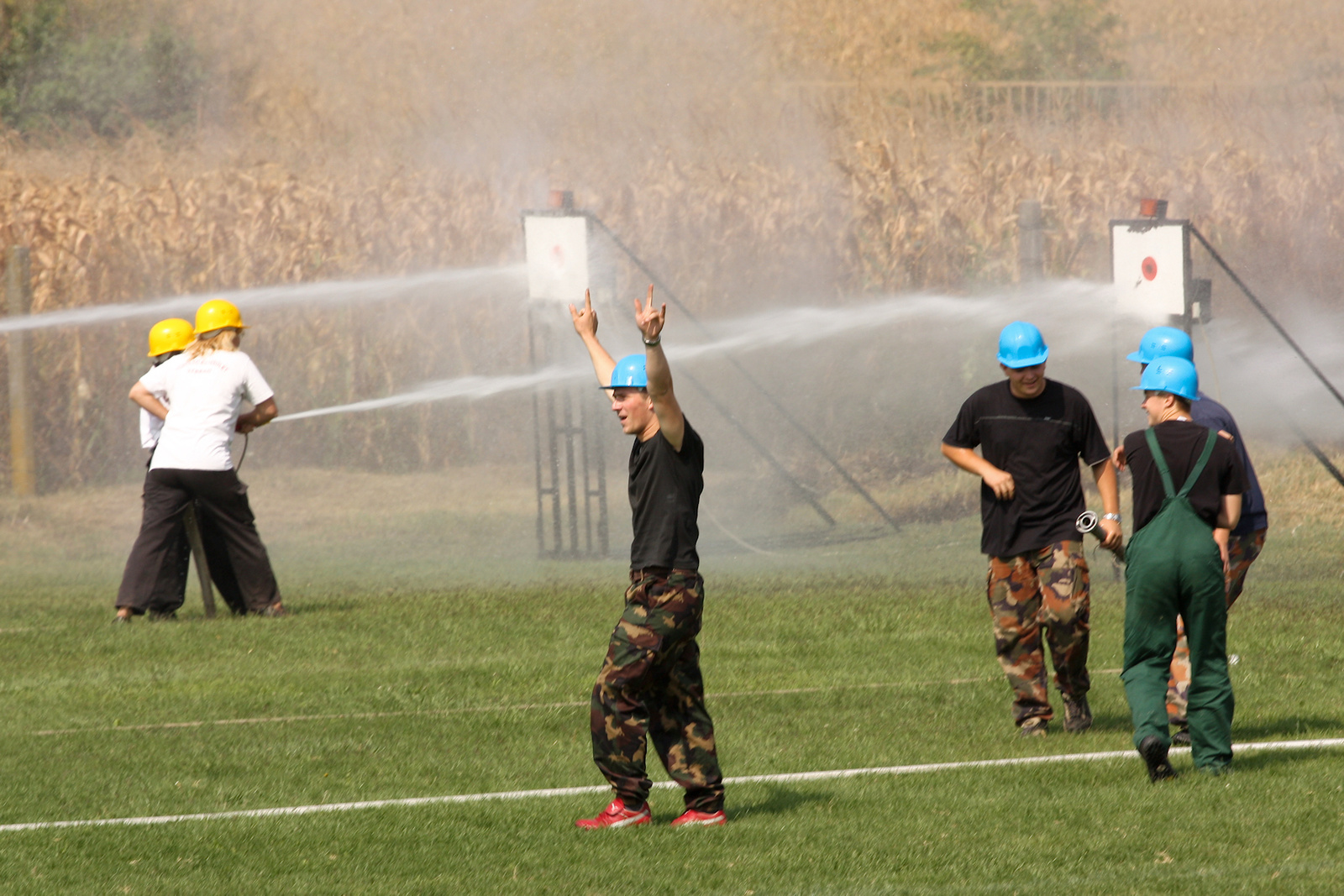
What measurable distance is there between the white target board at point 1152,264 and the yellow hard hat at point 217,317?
5884 mm

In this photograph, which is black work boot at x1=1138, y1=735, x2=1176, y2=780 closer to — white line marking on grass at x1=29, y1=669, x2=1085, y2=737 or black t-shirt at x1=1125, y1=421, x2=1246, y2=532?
black t-shirt at x1=1125, y1=421, x2=1246, y2=532

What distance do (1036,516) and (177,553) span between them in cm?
594

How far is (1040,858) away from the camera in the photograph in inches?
213

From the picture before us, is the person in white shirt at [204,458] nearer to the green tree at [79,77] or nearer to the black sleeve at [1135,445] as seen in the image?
the black sleeve at [1135,445]

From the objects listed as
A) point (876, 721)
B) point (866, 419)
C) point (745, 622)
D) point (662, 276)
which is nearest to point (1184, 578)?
point (876, 721)

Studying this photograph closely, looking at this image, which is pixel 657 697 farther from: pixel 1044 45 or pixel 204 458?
pixel 1044 45

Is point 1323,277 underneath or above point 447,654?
above

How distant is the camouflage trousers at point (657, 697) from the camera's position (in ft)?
18.9

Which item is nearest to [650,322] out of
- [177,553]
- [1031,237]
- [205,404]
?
[205,404]

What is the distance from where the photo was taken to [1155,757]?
20.2 feet

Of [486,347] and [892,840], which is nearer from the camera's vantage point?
[892,840]

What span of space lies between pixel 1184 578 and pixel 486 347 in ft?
54.7

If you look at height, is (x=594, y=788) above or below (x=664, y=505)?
below

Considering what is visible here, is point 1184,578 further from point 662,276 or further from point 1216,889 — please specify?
point 662,276
